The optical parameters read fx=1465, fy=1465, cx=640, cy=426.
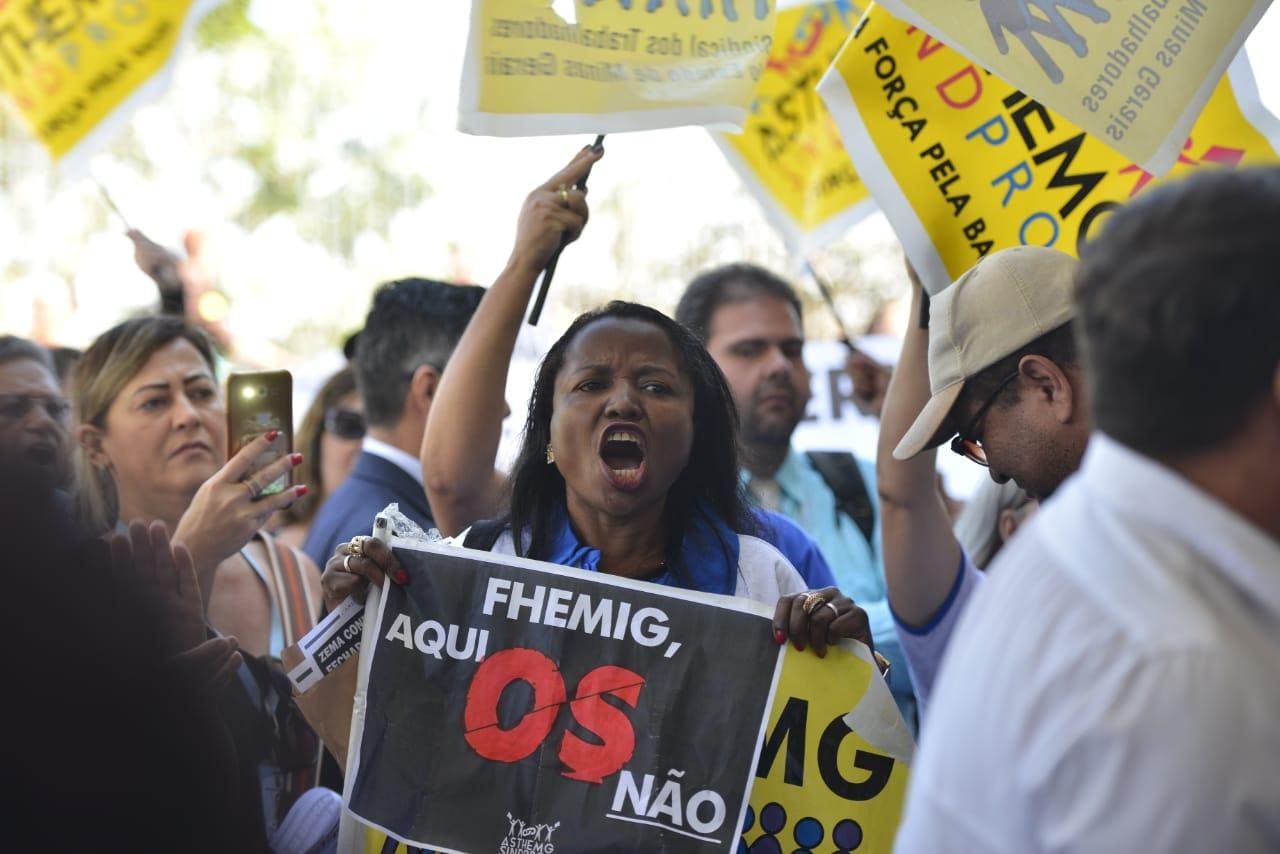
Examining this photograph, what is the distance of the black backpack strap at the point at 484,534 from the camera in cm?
303

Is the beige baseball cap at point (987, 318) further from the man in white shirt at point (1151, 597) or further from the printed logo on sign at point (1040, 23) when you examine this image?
the man in white shirt at point (1151, 597)

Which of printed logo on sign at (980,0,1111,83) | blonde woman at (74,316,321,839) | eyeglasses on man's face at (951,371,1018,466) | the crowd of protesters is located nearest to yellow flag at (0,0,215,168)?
the crowd of protesters

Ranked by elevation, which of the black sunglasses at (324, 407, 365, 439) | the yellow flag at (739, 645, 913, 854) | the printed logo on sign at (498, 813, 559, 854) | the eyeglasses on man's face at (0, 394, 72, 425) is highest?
the black sunglasses at (324, 407, 365, 439)

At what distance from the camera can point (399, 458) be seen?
14.1 ft

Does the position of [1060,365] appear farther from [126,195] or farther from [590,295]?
[126,195]

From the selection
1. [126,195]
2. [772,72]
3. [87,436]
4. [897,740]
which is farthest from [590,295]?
[897,740]

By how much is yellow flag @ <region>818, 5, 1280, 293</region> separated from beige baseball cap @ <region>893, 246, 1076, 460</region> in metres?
0.65

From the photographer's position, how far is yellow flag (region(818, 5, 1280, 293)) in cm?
350

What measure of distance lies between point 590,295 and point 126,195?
8588 millimetres

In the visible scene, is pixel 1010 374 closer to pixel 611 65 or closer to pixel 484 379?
pixel 484 379

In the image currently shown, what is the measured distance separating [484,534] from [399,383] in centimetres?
145

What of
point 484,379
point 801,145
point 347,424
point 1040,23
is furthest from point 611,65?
point 347,424

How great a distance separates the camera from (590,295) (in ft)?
61.5

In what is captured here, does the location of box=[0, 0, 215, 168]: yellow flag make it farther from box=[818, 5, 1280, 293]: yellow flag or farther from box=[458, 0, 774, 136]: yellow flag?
Answer: box=[818, 5, 1280, 293]: yellow flag
